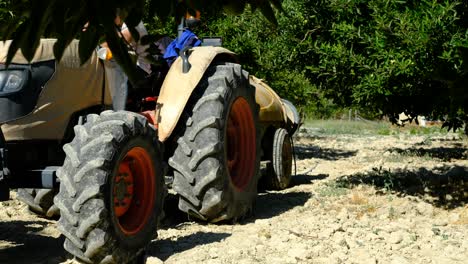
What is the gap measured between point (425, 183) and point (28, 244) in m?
4.43

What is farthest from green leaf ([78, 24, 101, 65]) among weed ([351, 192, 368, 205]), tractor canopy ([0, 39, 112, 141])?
weed ([351, 192, 368, 205])

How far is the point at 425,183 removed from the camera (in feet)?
25.0

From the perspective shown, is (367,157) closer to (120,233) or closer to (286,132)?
(286,132)

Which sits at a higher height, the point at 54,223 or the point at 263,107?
the point at 263,107

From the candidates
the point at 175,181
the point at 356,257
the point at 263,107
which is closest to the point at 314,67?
the point at 263,107

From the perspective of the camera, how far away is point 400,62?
581 centimetres

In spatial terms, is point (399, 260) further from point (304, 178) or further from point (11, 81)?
point (304, 178)

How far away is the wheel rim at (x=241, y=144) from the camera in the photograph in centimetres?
597

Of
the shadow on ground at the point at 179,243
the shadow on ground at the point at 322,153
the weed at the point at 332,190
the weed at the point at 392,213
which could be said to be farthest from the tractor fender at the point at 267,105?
the shadow on ground at the point at 322,153

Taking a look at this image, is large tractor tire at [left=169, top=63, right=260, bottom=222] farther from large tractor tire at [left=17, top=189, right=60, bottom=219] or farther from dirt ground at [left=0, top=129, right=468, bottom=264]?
large tractor tire at [left=17, top=189, right=60, bottom=219]

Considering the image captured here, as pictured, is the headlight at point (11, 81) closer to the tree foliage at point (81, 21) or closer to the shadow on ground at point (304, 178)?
the tree foliage at point (81, 21)

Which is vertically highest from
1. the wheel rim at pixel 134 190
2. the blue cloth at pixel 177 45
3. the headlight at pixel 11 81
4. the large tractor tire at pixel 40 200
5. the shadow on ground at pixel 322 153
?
the blue cloth at pixel 177 45

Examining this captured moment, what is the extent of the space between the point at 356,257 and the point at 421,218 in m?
1.72

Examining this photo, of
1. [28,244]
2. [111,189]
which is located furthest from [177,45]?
[111,189]
